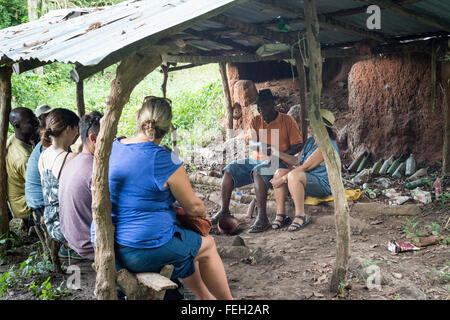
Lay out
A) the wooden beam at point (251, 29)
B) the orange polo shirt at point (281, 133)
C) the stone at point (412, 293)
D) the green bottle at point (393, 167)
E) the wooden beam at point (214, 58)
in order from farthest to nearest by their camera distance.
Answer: the green bottle at point (393, 167) → the wooden beam at point (214, 58) → the orange polo shirt at point (281, 133) → the wooden beam at point (251, 29) → the stone at point (412, 293)

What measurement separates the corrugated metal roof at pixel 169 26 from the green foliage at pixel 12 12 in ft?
30.2

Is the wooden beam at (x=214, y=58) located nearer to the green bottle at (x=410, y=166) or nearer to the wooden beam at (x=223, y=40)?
the wooden beam at (x=223, y=40)

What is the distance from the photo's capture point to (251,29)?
5.15 meters

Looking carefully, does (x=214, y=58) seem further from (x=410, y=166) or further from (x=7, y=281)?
(x=7, y=281)

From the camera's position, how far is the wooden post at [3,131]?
5.02 m

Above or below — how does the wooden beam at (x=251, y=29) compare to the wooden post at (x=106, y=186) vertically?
above

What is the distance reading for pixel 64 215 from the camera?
3.37 m

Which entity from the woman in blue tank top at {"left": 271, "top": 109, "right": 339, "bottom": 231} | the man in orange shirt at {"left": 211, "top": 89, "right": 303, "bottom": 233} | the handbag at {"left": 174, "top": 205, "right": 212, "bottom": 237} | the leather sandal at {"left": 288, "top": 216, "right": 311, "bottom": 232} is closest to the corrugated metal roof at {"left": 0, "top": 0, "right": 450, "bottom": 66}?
the man in orange shirt at {"left": 211, "top": 89, "right": 303, "bottom": 233}

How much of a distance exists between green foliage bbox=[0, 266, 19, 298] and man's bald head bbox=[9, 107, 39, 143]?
1.68 meters

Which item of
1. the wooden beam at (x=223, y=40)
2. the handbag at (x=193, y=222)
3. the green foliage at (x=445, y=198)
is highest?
the wooden beam at (x=223, y=40)

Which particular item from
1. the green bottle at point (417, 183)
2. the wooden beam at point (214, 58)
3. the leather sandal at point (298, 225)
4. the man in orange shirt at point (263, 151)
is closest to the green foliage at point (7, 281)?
the man in orange shirt at point (263, 151)

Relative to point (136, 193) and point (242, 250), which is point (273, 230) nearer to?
point (242, 250)

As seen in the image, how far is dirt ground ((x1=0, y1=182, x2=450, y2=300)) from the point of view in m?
3.76
